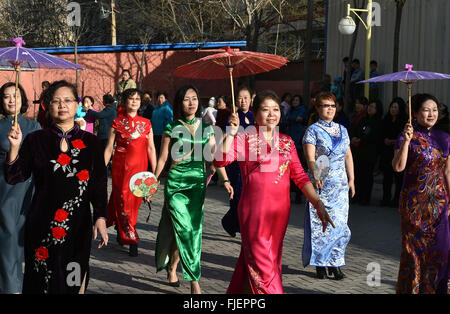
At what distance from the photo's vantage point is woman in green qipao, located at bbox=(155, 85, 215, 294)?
20.8 feet

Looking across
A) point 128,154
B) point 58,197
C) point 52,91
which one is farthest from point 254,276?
point 128,154

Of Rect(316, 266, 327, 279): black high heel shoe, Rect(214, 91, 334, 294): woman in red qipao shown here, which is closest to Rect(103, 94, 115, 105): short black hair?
Rect(316, 266, 327, 279): black high heel shoe

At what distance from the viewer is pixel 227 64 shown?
259 inches

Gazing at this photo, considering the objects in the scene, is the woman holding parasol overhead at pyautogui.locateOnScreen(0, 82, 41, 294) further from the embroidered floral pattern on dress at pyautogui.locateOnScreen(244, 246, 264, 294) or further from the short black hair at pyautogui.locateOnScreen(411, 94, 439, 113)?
the short black hair at pyautogui.locateOnScreen(411, 94, 439, 113)

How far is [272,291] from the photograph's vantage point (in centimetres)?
484

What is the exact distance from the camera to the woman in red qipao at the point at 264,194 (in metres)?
4.89

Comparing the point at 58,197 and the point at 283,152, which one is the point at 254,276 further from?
the point at 58,197

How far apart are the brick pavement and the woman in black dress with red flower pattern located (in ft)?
5.32

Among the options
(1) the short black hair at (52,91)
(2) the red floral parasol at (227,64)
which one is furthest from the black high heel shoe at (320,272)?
(1) the short black hair at (52,91)

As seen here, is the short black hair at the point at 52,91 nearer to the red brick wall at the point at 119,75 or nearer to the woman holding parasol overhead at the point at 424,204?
the woman holding parasol overhead at the point at 424,204

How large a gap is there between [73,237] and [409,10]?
1489 centimetres

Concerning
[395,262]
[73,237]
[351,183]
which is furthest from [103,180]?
[395,262]

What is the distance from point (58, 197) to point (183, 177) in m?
2.03

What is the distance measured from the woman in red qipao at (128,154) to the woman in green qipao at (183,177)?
4.69 ft
